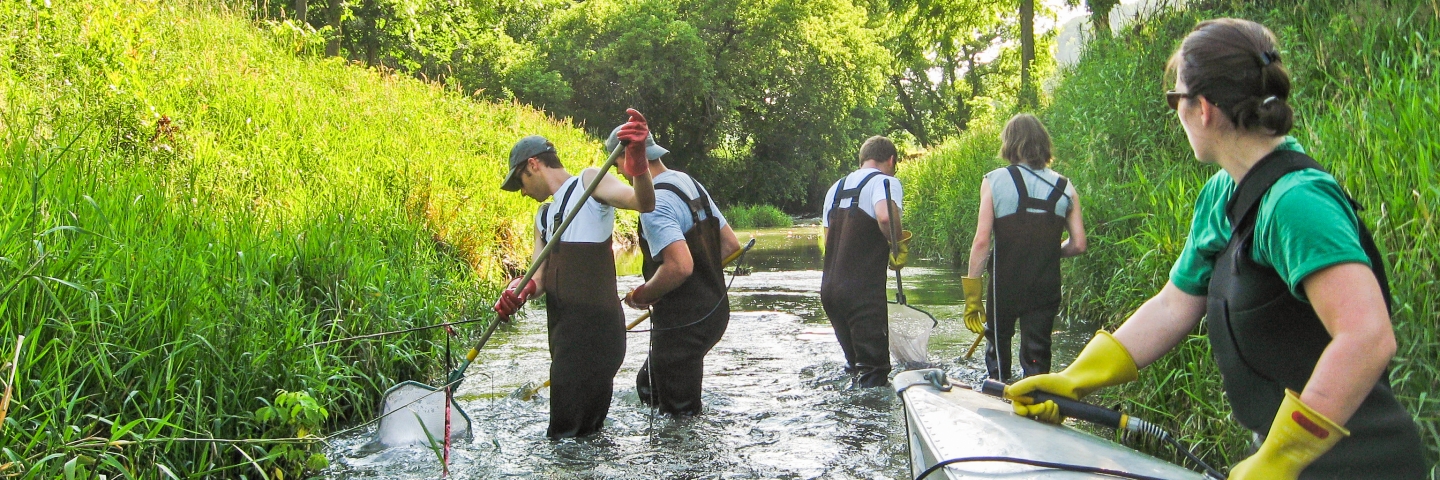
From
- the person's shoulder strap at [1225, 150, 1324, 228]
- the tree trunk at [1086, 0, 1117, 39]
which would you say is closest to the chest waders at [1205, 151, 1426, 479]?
the person's shoulder strap at [1225, 150, 1324, 228]

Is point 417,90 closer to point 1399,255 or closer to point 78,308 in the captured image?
point 78,308

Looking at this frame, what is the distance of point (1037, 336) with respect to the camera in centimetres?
591

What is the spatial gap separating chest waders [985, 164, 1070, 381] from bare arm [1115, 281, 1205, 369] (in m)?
3.33

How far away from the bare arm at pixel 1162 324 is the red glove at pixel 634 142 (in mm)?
2165

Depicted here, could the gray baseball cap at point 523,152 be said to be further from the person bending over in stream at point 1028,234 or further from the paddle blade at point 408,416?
the person bending over in stream at point 1028,234

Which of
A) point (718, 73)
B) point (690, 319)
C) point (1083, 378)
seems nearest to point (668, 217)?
point (690, 319)

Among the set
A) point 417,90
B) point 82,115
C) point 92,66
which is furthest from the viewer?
point 417,90

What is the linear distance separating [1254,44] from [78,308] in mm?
3949

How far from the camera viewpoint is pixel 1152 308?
2520mm

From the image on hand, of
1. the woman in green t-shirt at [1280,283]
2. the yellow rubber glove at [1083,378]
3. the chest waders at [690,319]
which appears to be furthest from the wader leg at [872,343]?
the woman in green t-shirt at [1280,283]

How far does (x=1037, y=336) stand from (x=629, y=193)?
2.49 m

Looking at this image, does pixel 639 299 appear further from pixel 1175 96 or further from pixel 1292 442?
pixel 1292 442

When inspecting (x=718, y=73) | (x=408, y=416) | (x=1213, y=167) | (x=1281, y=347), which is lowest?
(x=408, y=416)

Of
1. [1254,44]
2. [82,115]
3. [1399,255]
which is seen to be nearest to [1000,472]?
[1254,44]
